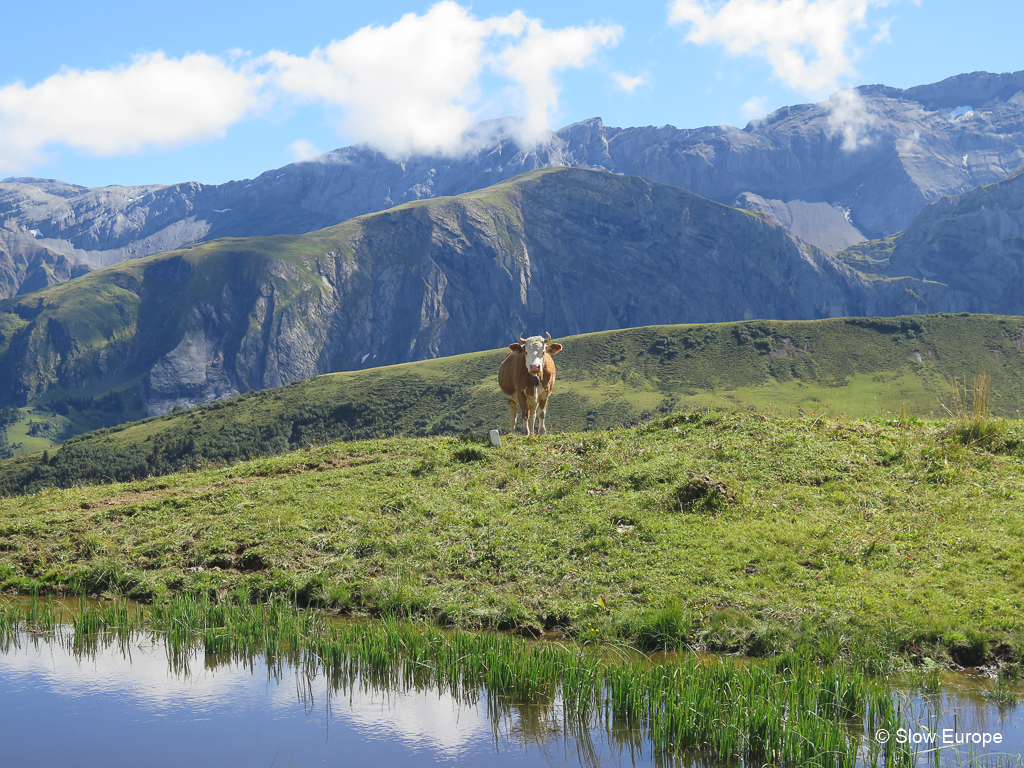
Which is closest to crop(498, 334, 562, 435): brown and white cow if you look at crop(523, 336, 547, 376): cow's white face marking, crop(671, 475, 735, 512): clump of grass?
crop(523, 336, 547, 376): cow's white face marking

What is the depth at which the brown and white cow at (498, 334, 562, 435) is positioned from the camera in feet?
80.9

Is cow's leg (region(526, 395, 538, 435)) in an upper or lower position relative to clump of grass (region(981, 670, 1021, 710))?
upper

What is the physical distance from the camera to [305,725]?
988 cm

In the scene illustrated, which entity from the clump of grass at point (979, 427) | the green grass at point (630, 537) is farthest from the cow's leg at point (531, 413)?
the clump of grass at point (979, 427)

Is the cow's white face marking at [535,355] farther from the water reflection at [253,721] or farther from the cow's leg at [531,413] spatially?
the water reflection at [253,721]

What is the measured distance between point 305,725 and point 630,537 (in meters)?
7.72

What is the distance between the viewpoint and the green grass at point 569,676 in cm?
902

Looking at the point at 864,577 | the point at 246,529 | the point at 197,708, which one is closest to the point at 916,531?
the point at 864,577

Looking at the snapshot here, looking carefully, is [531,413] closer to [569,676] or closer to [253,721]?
[569,676]

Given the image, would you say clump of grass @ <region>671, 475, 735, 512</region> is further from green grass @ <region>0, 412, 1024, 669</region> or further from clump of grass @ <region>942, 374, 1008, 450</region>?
clump of grass @ <region>942, 374, 1008, 450</region>

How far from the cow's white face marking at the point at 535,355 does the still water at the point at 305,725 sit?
46.9ft

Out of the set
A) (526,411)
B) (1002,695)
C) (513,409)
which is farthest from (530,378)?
(1002,695)

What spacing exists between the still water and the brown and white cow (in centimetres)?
1459

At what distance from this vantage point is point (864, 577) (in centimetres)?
1328
